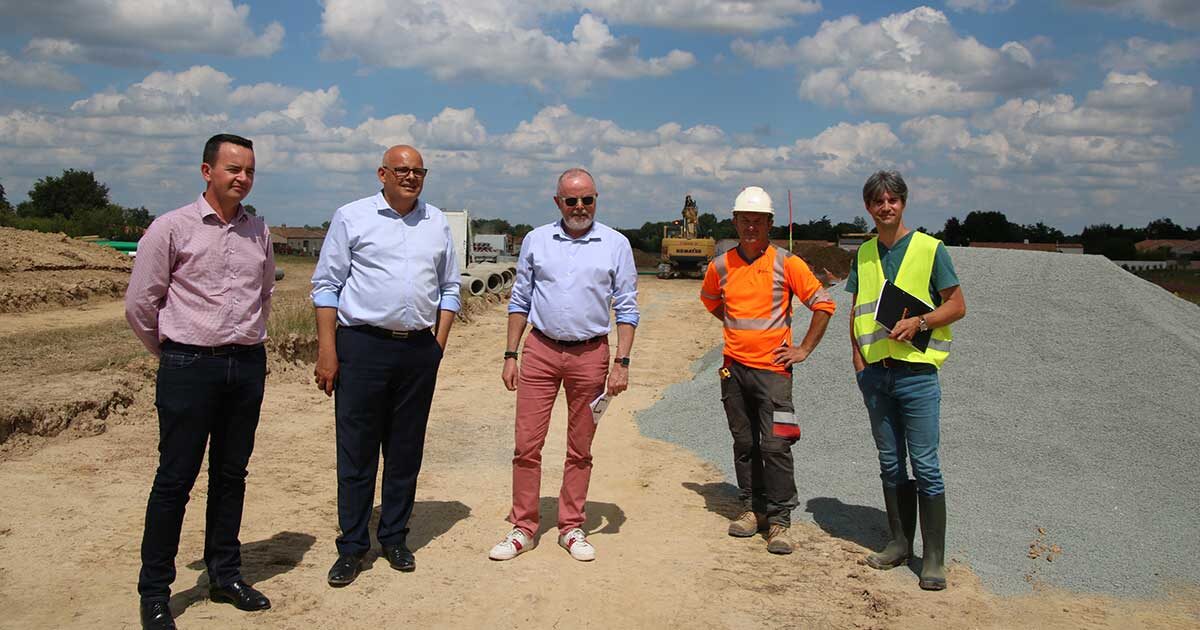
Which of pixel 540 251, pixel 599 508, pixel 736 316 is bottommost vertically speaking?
pixel 599 508

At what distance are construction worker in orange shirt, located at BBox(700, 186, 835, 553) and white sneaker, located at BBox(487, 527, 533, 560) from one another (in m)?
1.30

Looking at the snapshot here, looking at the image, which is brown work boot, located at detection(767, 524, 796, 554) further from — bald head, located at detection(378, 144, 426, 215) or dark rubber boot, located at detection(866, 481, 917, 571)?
bald head, located at detection(378, 144, 426, 215)

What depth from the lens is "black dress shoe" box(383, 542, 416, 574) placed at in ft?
15.4

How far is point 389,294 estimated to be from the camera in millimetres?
4434

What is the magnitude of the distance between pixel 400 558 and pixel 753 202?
2702mm

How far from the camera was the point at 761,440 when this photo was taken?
5.38 metres

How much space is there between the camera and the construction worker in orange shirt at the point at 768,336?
5.25 meters

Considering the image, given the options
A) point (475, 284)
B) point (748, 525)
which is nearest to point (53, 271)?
point (475, 284)

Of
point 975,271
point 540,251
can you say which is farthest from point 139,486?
point 975,271

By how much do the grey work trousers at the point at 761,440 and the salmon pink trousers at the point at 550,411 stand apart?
34.7 inches

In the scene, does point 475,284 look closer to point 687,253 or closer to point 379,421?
point 687,253

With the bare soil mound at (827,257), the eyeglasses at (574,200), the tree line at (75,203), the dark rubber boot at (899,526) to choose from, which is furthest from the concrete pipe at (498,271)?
the tree line at (75,203)

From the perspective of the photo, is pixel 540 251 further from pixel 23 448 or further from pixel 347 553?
pixel 23 448

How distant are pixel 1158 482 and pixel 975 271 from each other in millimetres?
3549
